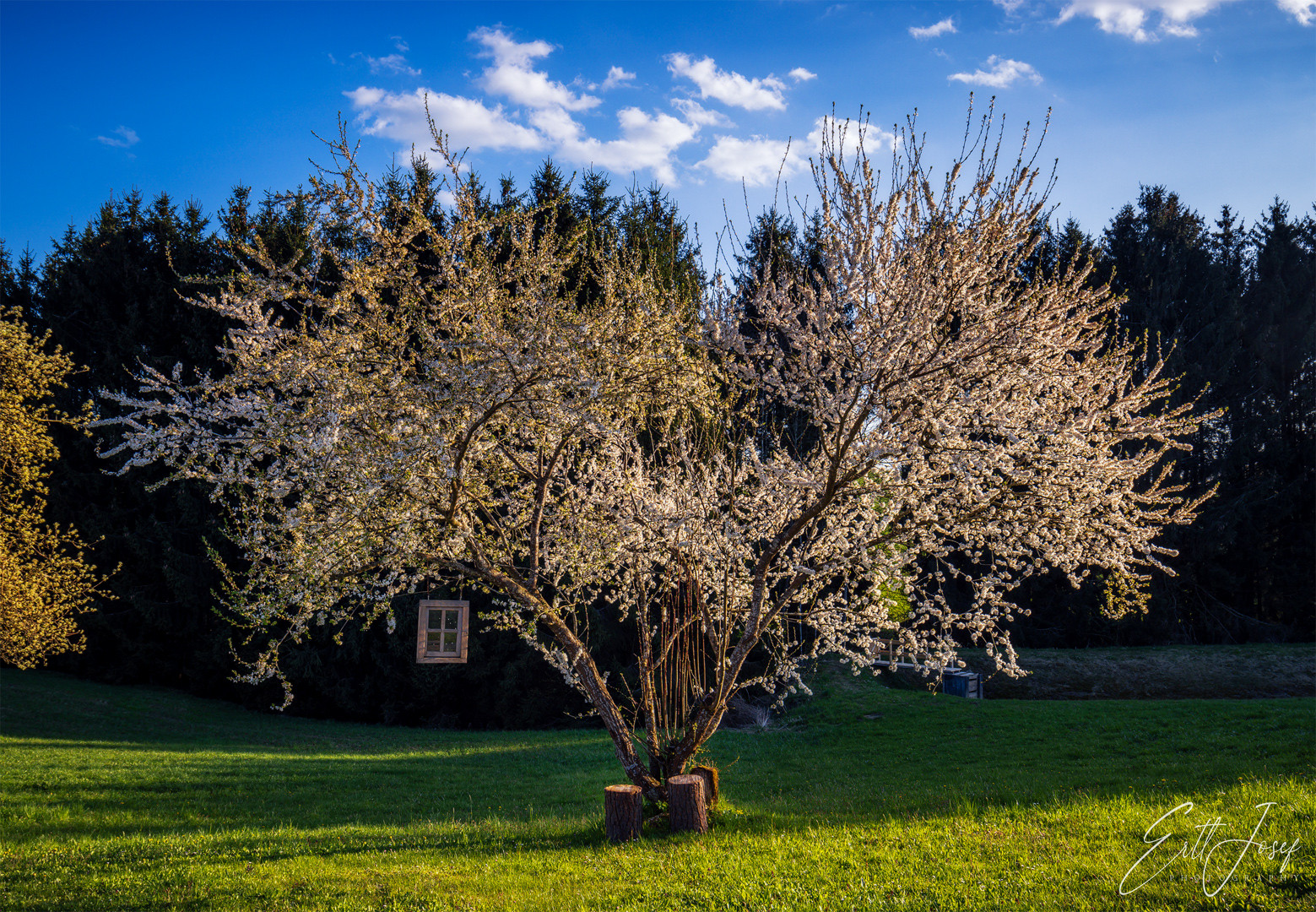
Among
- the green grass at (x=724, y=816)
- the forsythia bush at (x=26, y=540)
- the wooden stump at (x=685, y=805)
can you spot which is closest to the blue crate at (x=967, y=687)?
the green grass at (x=724, y=816)

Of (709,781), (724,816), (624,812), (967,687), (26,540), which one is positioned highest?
(26,540)

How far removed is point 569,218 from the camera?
48.1 ft

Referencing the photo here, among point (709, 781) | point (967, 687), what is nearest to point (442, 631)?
point (709, 781)

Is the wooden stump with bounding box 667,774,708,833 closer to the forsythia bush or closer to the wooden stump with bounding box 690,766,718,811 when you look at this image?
the wooden stump with bounding box 690,766,718,811

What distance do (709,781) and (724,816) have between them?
15.7 inches

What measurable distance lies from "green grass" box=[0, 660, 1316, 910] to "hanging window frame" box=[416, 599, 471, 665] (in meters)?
1.71

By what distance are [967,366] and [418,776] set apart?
952 centimetres

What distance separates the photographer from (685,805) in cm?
604

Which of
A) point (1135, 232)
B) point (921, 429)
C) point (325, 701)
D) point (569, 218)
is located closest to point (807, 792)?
point (921, 429)

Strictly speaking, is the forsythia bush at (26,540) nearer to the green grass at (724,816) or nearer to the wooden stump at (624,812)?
the green grass at (724,816)

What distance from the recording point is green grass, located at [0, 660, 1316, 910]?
4.67 m

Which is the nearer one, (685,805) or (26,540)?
(685,805)

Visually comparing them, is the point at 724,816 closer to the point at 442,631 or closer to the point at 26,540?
the point at 442,631

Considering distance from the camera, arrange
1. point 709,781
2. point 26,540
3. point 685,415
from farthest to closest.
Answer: point 26,540
point 685,415
point 709,781
